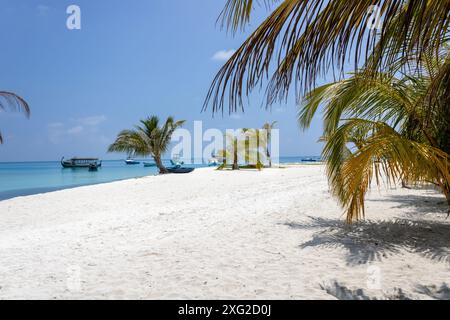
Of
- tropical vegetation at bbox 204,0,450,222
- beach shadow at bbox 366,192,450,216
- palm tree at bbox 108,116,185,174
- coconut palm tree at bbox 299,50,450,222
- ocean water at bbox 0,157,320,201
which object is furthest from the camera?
palm tree at bbox 108,116,185,174

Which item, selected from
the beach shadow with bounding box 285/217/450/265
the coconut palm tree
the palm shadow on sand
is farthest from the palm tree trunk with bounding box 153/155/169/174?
the coconut palm tree

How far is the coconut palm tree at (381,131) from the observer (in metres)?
3.90

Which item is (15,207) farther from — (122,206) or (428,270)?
(428,270)

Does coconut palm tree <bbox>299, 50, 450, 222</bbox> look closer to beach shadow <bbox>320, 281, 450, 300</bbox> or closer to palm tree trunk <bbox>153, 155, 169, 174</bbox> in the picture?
beach shadow <bbox>320, 281, 450, 300</bbox>

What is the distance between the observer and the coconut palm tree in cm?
390

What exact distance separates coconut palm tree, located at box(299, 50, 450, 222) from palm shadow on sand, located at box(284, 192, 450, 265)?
45cm

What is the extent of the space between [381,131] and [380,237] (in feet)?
5.42

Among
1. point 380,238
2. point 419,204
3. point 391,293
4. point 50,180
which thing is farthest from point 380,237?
point 50,180

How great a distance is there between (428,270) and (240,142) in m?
24.1

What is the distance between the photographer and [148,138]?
79.6 feet

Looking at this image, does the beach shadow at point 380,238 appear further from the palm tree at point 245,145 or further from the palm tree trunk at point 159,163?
the palm tree at point 245,145

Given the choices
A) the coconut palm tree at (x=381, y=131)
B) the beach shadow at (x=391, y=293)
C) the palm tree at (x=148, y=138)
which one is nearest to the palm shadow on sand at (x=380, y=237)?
the coconut palm tree at (x=381, y=131)

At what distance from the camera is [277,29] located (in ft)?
5.26

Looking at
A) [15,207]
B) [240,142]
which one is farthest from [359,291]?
[240,142]
